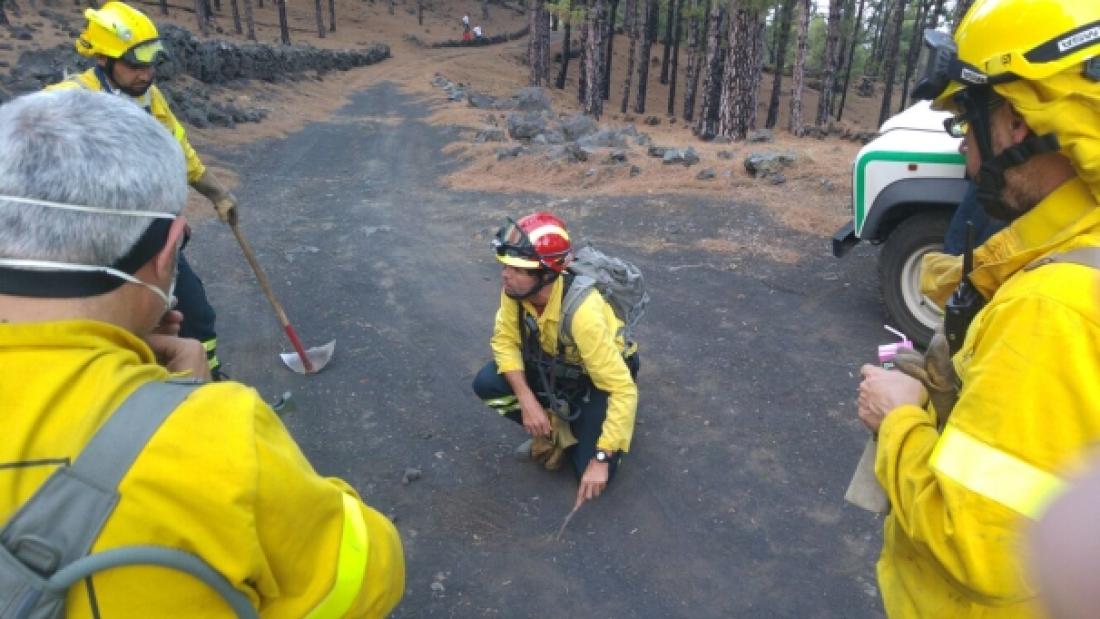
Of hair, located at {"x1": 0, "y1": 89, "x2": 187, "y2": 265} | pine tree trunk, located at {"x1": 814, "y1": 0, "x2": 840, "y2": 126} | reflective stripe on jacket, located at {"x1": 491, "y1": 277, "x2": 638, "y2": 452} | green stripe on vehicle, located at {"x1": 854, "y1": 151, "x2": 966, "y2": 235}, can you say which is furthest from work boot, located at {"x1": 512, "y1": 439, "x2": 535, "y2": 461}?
pine tree trunk, located at {"x1": 814, "y1": 0, "x2": 840, "y2": 126}

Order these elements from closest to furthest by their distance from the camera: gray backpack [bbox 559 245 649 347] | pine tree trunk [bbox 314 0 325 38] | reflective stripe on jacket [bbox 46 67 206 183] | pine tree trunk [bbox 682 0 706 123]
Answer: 1. gray backpack [bbox 559 245 649 347]
2. reflective stripe on jacket [bbox 46 67 206 183]
3. pine tree trunk [bbox 682 0 706 123]
4. pine tree trunk [bbox 314 0 325 38]

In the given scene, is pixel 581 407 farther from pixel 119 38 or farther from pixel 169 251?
pixel 119 38

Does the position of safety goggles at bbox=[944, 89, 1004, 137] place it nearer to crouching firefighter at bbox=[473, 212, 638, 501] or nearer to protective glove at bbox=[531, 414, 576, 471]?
crouching firefighter at bbox=[473, 212, 638, 501]

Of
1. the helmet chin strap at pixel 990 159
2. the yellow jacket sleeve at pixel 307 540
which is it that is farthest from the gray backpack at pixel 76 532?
the helmet chin strap at pixel 990 159

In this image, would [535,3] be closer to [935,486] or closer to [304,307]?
[304,307]

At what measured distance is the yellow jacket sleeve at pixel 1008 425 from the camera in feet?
4.13

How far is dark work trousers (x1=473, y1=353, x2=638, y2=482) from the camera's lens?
374 centimetres

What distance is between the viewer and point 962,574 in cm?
138

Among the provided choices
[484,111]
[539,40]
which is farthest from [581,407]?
[539,40]

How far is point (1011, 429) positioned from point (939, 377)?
443 millimetres

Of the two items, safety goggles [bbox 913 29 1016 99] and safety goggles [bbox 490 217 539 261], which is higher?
safety goggles [bbox 913 29 1016 99]

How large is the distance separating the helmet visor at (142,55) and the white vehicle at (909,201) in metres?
5.03

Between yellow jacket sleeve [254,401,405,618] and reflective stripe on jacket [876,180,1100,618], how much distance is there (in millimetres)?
1135

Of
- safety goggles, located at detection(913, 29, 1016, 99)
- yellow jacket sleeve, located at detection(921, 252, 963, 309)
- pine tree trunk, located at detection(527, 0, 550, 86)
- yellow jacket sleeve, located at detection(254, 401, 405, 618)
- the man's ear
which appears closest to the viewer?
yellow jacket sleeve, located at detection(254, 401, 405, 618)
